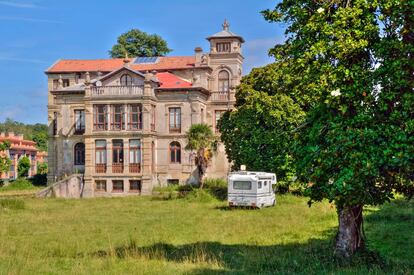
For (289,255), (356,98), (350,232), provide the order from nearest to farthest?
(356,98), (350,232), (289,255)

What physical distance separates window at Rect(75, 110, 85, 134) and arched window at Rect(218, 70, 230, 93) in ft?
47.7

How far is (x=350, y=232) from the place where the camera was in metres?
15.0

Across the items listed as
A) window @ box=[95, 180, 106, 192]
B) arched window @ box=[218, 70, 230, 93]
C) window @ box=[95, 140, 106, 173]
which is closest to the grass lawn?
window @ box=[95, 180, 106, 192]

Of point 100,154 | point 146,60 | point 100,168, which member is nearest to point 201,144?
point 100,154

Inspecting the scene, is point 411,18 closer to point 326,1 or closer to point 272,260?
point 326,1

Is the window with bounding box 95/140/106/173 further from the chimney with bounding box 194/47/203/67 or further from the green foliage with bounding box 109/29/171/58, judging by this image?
the green foliage with bounding box 109/29/171/58

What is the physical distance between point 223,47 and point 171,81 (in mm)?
7403

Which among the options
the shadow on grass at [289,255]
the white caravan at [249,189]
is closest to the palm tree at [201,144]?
the white caravan at [249,189]

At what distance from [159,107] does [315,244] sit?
3614 cm

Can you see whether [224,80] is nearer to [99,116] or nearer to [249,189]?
[99,116]

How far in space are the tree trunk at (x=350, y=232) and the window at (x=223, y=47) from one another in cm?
4429

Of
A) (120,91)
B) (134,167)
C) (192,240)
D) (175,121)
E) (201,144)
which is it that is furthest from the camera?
(175,121)

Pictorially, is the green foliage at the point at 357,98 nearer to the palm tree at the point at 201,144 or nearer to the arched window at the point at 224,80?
the palm tree at the point at 201,144

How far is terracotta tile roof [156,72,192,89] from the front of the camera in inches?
2108
